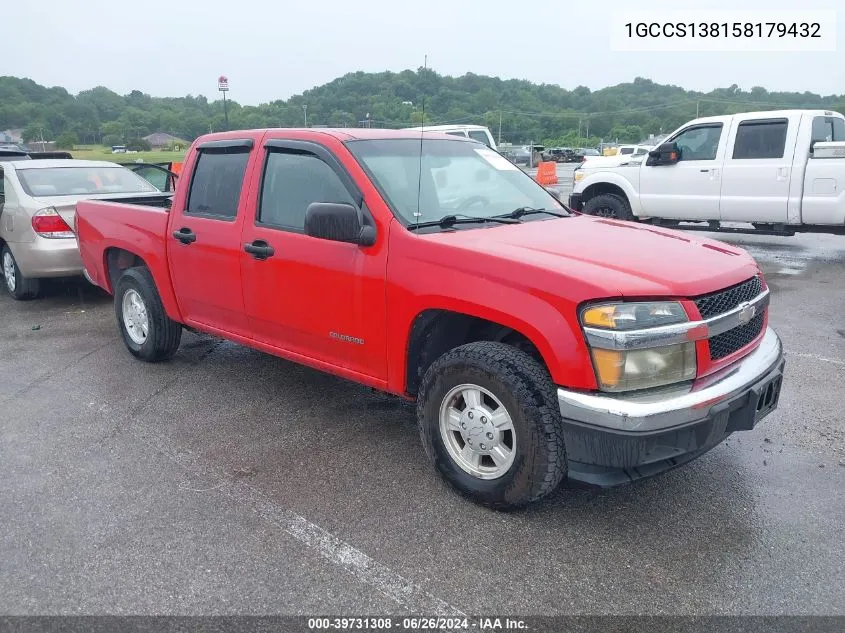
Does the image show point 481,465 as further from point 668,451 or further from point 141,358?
point 141,358

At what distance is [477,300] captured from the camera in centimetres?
317

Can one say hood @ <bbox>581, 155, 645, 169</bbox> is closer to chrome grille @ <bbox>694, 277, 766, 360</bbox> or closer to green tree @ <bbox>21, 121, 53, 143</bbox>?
chrome grille @ <bbox>694, 277, 766, 360</bbox>

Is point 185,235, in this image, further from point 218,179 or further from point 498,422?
point 498,422

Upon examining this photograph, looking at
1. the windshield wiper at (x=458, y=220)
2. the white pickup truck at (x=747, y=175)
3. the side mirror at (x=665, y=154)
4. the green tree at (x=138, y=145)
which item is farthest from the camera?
the side mirror at (x=665, y=154)

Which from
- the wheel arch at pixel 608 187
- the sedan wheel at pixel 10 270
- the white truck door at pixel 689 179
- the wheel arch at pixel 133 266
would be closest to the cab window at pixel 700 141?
the white truck door at pixel 689 179

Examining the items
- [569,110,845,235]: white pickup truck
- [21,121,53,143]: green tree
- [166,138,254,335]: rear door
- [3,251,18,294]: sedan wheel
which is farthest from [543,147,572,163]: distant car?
[166,138,254,335]: rear door

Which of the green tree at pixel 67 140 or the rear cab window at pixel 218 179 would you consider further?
the green tree at pixel 67 140

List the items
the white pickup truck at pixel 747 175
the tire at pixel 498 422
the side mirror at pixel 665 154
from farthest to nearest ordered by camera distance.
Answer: the side mirror at pixel 665 154 → the white pickup truck at pixel 747 175 → the tire at pixel 498 422

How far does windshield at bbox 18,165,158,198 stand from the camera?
7594 mm

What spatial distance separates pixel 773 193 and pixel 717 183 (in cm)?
78

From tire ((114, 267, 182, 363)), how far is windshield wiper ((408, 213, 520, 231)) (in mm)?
2633

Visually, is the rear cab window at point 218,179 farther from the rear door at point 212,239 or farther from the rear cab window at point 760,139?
the rear cab window at point 760,139

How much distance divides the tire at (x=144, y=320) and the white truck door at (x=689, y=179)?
7777 millimetres

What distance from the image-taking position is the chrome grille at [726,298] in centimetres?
302
